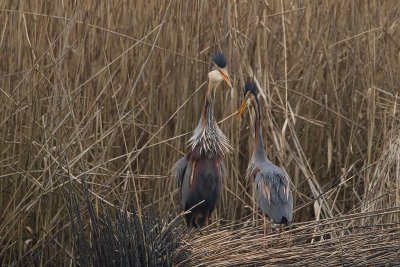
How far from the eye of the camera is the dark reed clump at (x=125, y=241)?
3.72 meters

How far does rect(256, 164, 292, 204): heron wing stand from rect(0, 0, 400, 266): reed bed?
138 millimetres

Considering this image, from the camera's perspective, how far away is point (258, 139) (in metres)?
4.65

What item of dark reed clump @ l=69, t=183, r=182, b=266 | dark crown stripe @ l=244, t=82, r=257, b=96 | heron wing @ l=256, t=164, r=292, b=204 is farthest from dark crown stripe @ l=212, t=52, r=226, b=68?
dark reed clump @ l=69, t=183, r=182, b=266

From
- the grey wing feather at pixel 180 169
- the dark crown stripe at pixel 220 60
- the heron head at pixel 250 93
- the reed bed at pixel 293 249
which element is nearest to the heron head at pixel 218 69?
the dark crown stripe at pixel 220 60

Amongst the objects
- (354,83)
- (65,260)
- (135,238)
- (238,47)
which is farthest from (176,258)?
(354,83)

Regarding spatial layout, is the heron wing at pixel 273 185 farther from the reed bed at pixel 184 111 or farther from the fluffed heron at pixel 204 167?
the fluffed heron at pixel 204 167

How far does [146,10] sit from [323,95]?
0.98 meters

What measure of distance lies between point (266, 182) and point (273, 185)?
0.11 ft

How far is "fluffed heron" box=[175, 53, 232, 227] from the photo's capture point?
15.5 feet

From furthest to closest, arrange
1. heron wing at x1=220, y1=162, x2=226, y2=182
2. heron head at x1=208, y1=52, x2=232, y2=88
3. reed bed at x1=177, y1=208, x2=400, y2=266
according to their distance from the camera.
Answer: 1. heron wing at x1=220, y1=162, x2=226, y2=182
2. heron head at x1=208, y1=52, x2=232, y2=88
3. reed bed at x1=177, y1=208, x2=400, y2=266

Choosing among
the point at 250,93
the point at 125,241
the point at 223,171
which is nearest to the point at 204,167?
the point at 223,171

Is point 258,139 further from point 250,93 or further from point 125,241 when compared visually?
point 125,241

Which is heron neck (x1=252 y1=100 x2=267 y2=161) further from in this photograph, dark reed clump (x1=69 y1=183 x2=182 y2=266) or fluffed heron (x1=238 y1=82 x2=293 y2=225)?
dark reed clump (x1=69 y1=183 x2=182 y2=266)

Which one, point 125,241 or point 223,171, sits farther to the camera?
point 223,171
